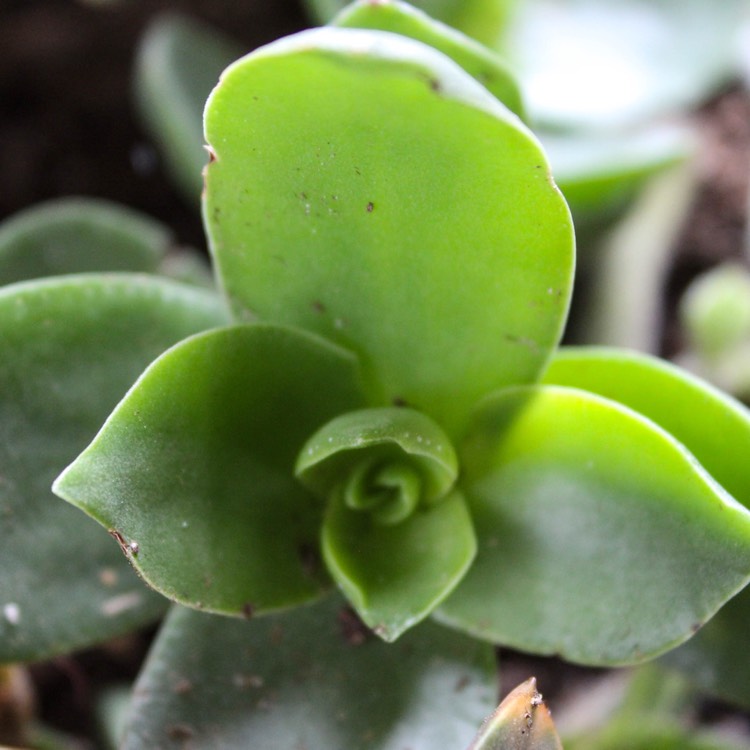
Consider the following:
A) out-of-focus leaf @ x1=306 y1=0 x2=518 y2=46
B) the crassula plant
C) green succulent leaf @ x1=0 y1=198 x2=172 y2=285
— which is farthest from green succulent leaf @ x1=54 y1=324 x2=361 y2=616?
out-of-focus leaf @ x1=306 y1=0 x2=518 y2=46

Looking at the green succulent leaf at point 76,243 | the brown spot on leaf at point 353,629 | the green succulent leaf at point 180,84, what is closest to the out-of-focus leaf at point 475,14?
the green succulent leaf at point 180,84

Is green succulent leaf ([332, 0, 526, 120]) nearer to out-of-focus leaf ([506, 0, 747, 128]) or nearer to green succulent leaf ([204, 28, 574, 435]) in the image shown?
green succulent leaf ([204, 28, 574, 435])

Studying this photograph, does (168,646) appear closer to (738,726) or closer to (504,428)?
(504,428)

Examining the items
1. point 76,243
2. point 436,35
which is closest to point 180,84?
point 76,243

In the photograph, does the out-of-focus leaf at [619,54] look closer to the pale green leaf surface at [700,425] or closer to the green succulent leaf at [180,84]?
the green succulent leaf at [180,84]

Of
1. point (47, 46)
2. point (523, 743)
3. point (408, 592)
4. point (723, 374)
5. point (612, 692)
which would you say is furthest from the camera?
point (47, 46)

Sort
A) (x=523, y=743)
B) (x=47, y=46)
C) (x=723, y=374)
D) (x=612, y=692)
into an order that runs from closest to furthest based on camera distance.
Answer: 1. (x=523, y=743)
2. (x=612, y=692)
3. (x=723, y=374)
4. (x=47, y=46)

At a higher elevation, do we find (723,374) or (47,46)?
(47,46)

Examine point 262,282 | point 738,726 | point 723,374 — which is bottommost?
point 738,726

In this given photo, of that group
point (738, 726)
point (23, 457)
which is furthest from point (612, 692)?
point (23, 457)
